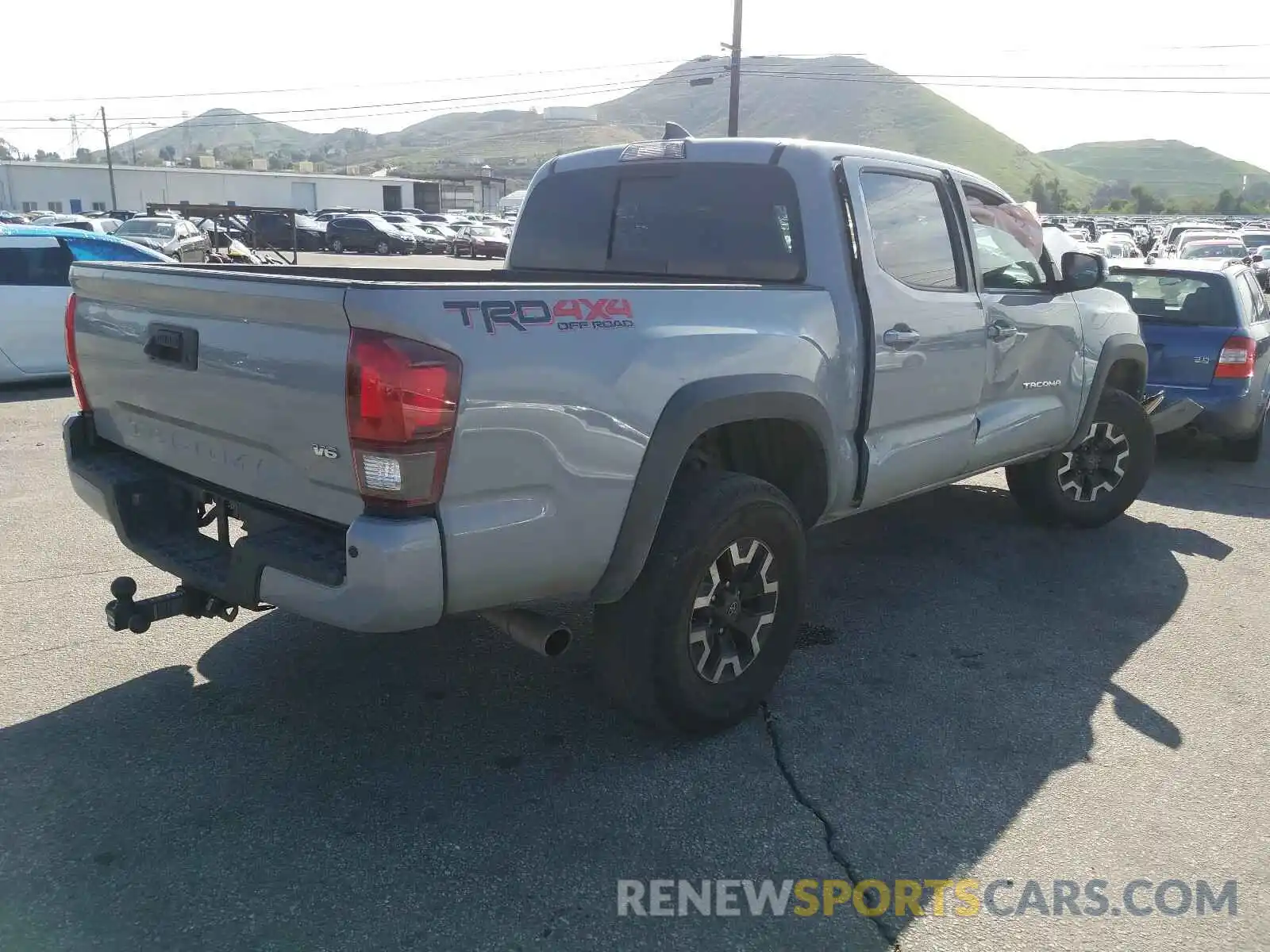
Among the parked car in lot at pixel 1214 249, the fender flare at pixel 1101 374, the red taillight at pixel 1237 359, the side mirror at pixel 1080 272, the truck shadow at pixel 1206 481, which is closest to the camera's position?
the side mirror at pixel 1080 272

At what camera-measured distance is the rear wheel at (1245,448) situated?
835 cm

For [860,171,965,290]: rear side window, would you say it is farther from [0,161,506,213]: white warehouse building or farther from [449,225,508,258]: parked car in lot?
[0,161,506,213]: white warehouse building

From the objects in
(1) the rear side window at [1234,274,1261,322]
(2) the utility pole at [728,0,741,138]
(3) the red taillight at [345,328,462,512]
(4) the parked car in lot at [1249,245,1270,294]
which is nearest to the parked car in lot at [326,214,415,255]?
(2) the utility pole at [728,0,741,138]

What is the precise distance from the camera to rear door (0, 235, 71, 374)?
9898 mm

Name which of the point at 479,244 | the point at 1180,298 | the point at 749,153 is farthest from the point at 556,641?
the point at 479,244

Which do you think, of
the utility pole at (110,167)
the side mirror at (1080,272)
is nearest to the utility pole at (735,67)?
the side mirror at (1080,272)

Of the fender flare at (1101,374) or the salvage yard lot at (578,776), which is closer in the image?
the salvage yard lot at (578,776)

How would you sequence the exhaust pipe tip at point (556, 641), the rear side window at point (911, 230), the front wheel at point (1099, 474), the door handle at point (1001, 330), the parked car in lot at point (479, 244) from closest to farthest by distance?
the exhaust pipe tip at point (556, 641) < the rear side window at point (911, 230) < the door handle at point (1001, 330) < the front wheel at point (1099, 474) < the parked car in lot at point (479, 244)

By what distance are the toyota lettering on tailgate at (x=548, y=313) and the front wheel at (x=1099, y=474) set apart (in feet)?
12.7

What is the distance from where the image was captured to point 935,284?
14.8 ft

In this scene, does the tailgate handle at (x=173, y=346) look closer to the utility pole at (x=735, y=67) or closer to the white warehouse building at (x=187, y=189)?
the utility pole at (x=735, y=67)

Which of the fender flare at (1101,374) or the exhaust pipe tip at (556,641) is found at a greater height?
the fender flare at (1101,374)

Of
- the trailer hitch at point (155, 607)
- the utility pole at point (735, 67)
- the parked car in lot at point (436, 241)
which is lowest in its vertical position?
the parked car in lot at point (436, 241)

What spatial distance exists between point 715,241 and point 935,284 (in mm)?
995
